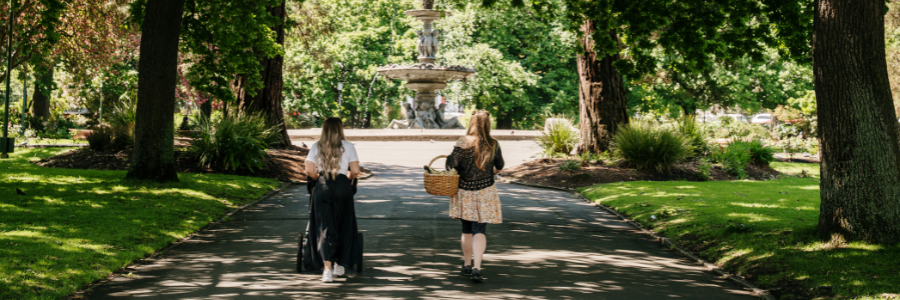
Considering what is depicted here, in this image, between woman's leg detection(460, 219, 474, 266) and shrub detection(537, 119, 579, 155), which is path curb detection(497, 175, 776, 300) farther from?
shrub detection(537, 119, 579, 155)

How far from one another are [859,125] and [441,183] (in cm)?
444

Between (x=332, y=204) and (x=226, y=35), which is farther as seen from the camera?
(x=226, y=35)

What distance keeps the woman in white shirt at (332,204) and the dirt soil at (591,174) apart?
33.2ft

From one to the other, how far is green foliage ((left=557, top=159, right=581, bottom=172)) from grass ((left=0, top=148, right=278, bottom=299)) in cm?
678

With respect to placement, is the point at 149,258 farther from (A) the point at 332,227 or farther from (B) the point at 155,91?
(B) the point at 155,91

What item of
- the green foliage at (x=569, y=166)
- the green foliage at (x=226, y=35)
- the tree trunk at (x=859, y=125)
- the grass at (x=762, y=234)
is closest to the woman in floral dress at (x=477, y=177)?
the grass at (x=762, y=234)

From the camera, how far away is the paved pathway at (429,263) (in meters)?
6.53

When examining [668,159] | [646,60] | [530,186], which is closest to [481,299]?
[646,60]

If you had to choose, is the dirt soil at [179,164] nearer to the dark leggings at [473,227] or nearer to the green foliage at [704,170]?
the green foliage at [704,170]

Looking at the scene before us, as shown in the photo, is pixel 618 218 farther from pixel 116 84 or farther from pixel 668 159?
pixel 116 84

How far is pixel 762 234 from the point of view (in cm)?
914

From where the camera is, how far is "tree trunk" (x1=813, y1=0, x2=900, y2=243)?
764 cm

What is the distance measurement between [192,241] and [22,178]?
7042 millimetres

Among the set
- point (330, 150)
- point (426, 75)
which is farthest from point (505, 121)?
point (330, 150)
